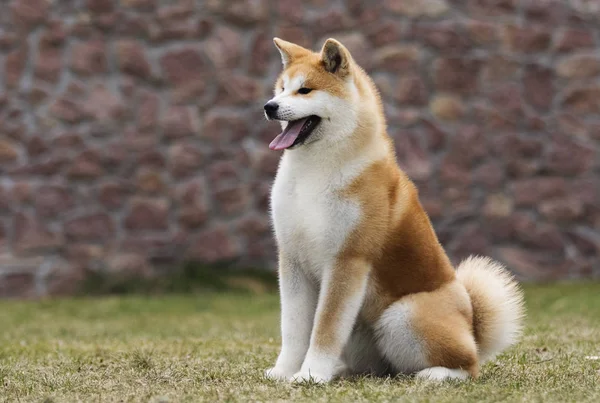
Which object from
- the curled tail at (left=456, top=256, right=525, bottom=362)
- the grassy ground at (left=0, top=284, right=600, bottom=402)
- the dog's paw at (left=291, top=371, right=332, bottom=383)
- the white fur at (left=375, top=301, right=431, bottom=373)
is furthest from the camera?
the curled tail at (left=456, top=256, right=525, bottom=362)

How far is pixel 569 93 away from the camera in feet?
26.6

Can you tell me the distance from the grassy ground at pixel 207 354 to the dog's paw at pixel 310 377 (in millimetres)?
50

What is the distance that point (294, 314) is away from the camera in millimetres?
3756

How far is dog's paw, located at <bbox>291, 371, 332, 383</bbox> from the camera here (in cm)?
355

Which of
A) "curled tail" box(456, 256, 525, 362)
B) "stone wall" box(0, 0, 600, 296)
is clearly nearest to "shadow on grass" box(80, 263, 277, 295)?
"stone wall" box(0, 0, 600, 296)

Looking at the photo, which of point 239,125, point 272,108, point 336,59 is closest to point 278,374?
point 272,108

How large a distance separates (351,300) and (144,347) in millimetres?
1786

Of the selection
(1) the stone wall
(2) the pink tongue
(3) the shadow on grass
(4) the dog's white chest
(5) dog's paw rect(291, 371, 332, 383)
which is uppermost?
(2) the pink tongue

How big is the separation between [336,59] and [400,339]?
1.04 m

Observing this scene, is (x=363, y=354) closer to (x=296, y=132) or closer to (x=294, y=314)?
(x=294, y=314)

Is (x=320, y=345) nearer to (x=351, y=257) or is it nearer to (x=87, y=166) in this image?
(x=351, y=257)

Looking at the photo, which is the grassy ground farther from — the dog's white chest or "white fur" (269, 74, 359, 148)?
"white fur" (269, 74, 359, 148)

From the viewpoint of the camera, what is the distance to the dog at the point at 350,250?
3.60 meters

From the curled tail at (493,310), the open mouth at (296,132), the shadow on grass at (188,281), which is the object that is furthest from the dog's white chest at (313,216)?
the shadow on grass at (188,281)
